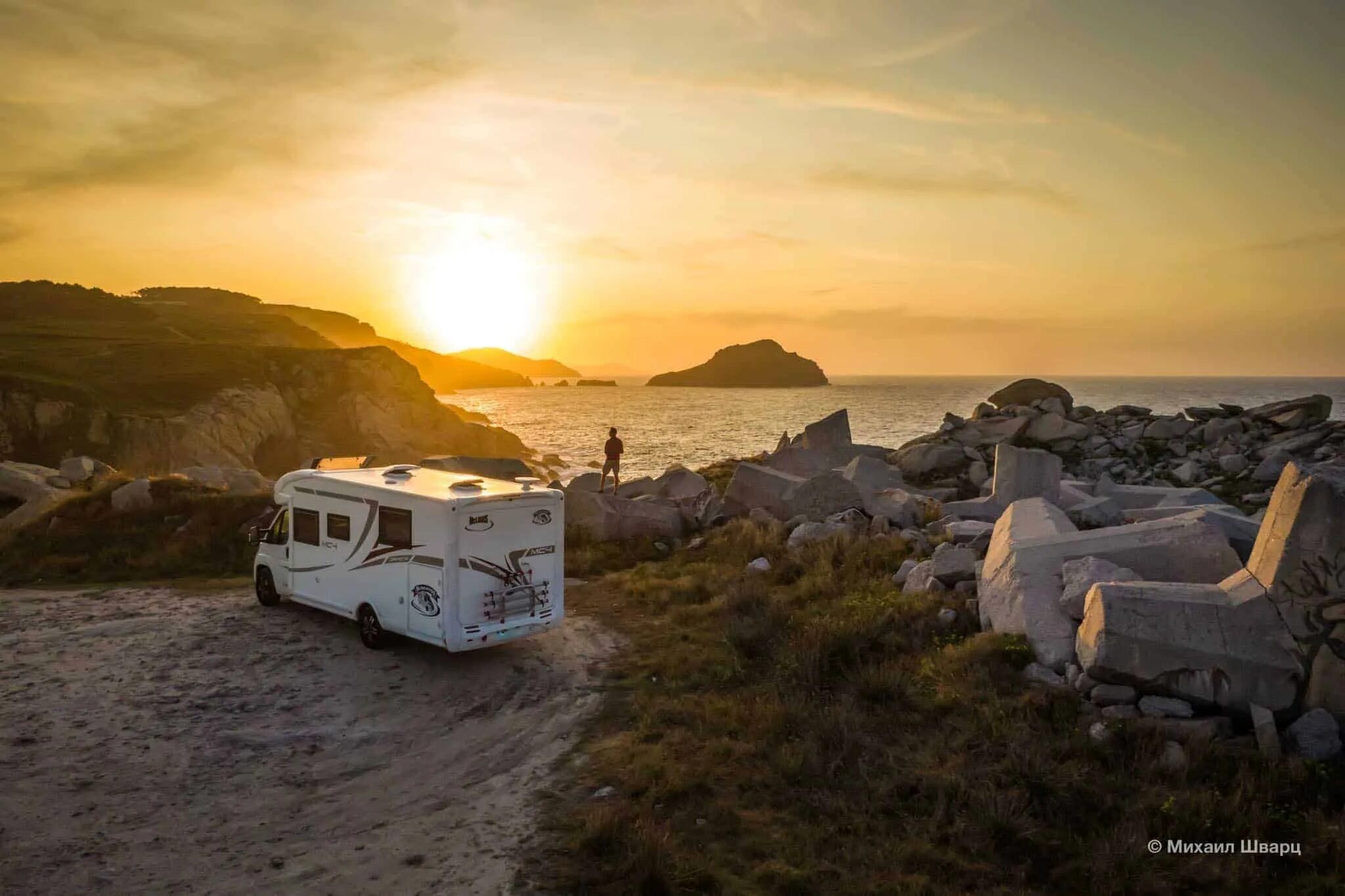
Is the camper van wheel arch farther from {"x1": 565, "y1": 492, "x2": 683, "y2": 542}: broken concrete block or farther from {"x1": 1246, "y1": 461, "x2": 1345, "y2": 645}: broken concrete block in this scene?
{"x1": 1246, "y1": 461, "x2": 1345, "y2": 645}: broken concrete block

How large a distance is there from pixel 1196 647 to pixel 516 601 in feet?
31.5

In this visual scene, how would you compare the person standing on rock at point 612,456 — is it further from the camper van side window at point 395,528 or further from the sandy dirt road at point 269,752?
the camper van side window at point 395,528

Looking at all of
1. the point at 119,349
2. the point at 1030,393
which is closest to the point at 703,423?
the point at 119,349

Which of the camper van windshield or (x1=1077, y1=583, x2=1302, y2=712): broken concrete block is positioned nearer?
(x1=1077, y1=583, x2=1302, y2=712): broken concrete block

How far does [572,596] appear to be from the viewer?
18016 millimetres

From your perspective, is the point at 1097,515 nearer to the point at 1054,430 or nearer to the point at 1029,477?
the point at 1029,477

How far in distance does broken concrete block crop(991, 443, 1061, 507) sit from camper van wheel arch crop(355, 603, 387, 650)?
14.5m

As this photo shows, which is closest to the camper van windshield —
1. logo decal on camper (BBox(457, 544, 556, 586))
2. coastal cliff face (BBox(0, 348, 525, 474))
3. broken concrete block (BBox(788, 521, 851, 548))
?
logo decal on camper (BBox(457, 544, 556, 586))

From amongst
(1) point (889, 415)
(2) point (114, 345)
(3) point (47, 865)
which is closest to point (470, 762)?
(3) point (47, 865)

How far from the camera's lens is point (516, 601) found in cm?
1333

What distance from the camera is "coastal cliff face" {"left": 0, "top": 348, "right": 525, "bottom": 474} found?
53.1 m

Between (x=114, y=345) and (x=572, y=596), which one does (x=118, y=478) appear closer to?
(x=572, y=596)

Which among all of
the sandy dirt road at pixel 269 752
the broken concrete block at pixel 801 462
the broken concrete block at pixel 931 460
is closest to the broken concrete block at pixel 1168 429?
the broken concrete block at pixel 931 460

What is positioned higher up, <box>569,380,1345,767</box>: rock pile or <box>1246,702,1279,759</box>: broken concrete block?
<box>569,380,1345,767</box>: rock pile
